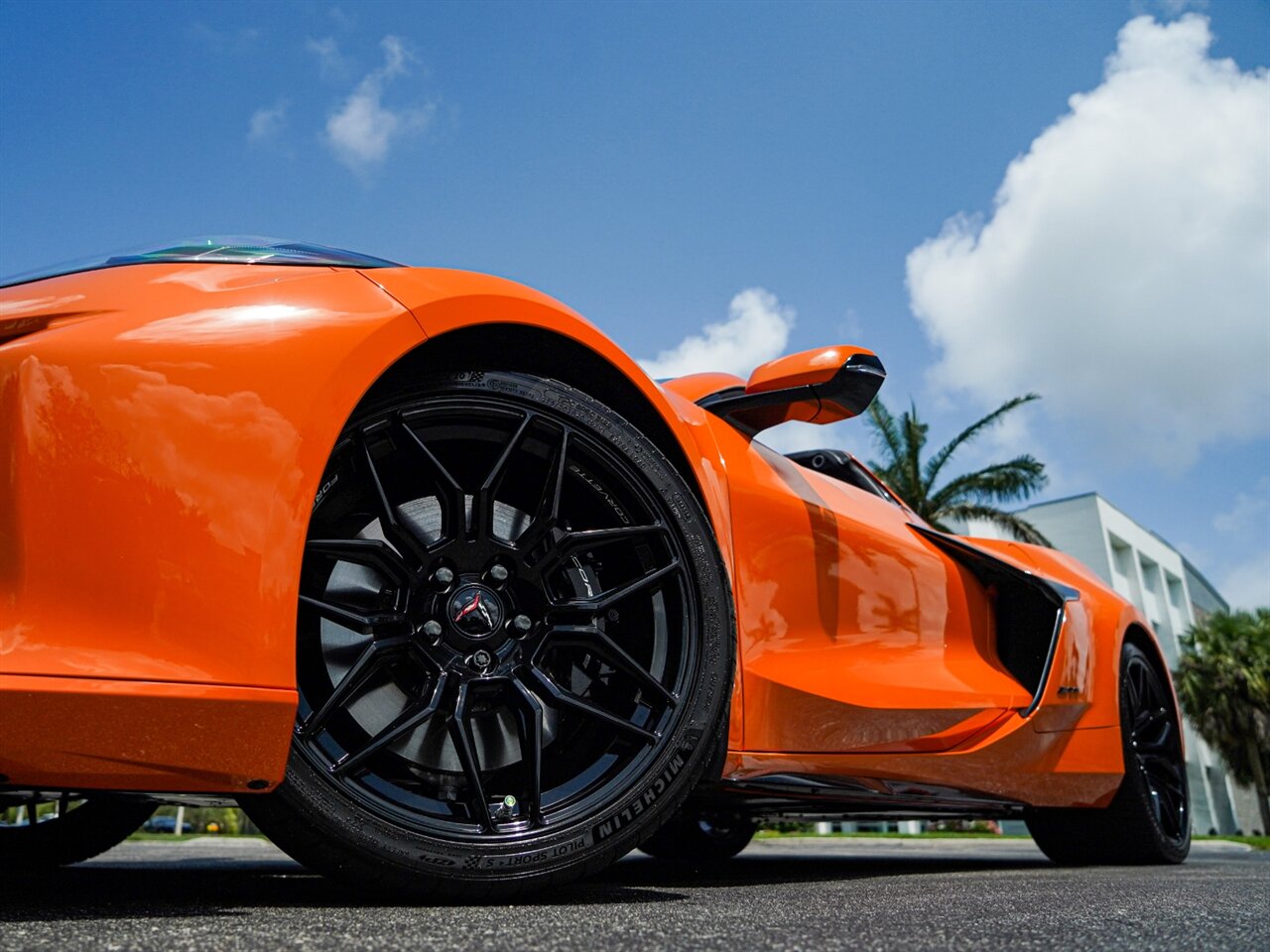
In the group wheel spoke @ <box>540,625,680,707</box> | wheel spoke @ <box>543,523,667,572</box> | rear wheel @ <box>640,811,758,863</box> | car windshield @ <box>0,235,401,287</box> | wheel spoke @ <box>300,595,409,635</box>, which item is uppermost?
car windshield @ <box>0,235,401,287</box>

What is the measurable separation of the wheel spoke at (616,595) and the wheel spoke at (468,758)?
0.23 meters

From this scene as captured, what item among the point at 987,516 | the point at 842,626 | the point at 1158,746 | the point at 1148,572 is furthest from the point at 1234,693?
the point at 842,626

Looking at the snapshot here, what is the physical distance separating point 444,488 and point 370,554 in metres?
0.16

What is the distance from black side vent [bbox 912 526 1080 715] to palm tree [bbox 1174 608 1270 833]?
31.8m

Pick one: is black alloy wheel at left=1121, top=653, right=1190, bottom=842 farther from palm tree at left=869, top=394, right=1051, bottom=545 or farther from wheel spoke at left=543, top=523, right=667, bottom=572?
palm tree at left=869, top=394, right=1051, bottom=545

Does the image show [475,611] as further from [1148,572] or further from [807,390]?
[1148,572]

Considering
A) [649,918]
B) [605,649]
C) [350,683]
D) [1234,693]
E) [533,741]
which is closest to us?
[649,918]

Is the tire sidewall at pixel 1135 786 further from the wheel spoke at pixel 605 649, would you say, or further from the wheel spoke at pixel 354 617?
the wheel spoke at pixel 354 617

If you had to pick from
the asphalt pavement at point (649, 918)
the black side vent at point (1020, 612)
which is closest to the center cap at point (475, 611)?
the asphalt pavement at point (649, 918)

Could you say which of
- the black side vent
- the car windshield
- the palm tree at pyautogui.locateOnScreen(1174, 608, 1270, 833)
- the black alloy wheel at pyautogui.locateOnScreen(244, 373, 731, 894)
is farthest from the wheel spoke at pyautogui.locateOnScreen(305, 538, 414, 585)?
the palm tree at pyautogui.locateOnScreen(1174, 608, 1270, 833)

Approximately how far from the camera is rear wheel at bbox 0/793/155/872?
2.78m

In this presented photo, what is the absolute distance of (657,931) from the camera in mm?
1300

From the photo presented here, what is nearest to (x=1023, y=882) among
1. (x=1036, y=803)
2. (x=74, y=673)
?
(x=1036, y=803)

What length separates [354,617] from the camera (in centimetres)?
165
